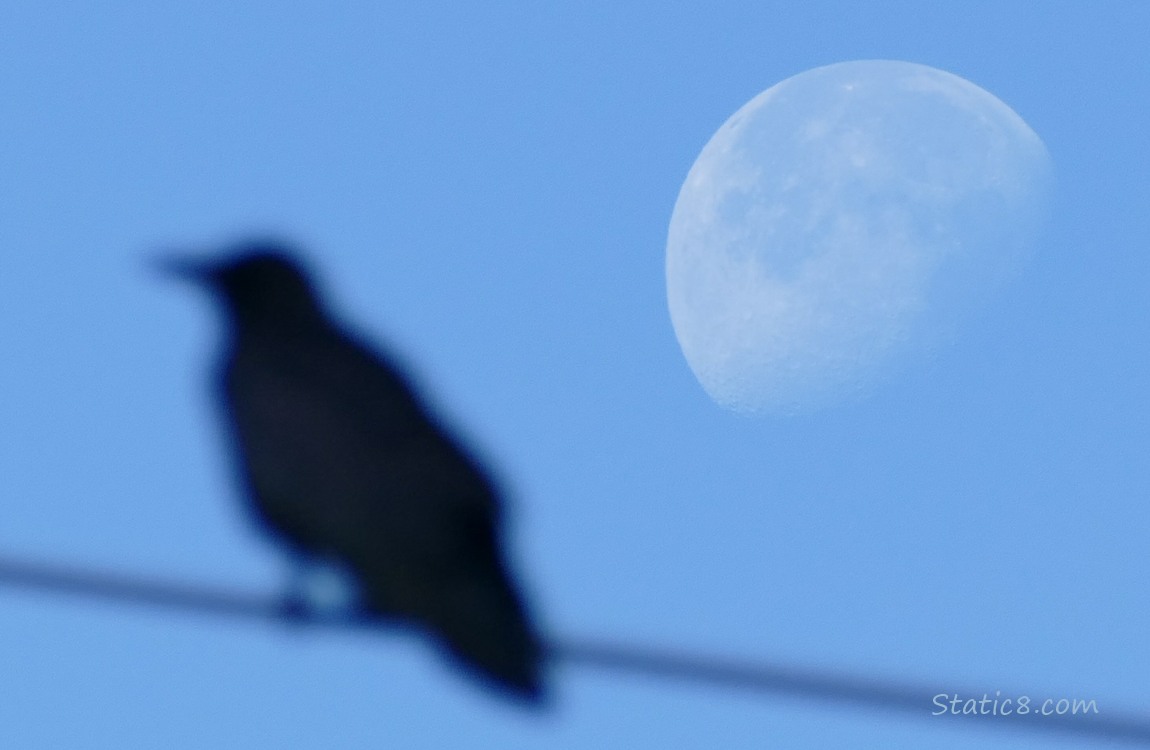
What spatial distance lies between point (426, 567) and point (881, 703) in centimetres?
107

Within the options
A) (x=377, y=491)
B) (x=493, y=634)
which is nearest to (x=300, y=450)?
(x=377, y=491)

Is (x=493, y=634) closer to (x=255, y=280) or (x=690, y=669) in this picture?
(x=690, y=669)

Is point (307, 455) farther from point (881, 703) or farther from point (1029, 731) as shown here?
point (1029, 731)

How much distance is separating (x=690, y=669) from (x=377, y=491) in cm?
107

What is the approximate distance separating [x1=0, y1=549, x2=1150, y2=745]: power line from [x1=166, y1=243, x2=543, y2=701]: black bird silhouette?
0.18m

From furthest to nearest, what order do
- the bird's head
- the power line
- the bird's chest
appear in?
the bird's head, the bird's chest, the power line

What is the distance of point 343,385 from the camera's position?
13.8 ft

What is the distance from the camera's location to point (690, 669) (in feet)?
9.65

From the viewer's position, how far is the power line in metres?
2.75

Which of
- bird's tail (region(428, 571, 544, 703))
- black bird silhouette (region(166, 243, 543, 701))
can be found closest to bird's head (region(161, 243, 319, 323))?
black bird silhouette (region(166, 243, 543, 701))

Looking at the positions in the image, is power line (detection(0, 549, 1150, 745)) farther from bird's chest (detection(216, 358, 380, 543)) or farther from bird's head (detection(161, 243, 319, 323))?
bird's head (detection(161, 243, 319, 323))

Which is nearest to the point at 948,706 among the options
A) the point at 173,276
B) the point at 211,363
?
the point at 211,363

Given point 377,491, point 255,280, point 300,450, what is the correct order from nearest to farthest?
point 377,491
point 300,450
point 255,280

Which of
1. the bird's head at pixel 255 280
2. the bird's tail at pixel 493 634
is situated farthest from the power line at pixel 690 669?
the bird's head at pixel 255 280
